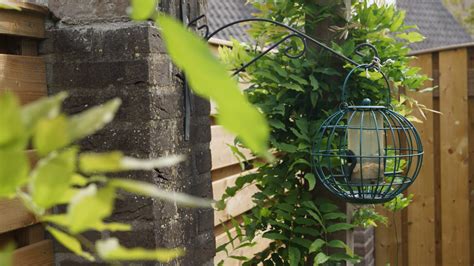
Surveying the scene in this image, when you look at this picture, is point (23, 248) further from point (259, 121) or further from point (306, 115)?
point (259, 121)

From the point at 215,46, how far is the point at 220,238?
71 cm

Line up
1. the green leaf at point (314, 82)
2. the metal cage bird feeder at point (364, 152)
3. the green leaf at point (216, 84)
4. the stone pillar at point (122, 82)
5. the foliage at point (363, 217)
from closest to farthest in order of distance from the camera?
the green leaf at point (216, 84) → the stone pillar at point (122, 82) → the metal cage bird feeder at point (364, 152) → the green leaf at point (314, 82) → the foliage at point (363, 217)

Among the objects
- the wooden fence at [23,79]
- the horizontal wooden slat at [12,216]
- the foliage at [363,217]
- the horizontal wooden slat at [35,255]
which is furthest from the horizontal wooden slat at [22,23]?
the foliage at [363,217]

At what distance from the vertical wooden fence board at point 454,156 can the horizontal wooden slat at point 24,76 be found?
9.88 feet

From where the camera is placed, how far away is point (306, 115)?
8.45 ft

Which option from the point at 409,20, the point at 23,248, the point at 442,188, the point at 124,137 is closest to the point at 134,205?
the point at 124,137

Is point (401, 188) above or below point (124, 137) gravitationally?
below

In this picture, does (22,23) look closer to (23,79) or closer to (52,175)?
(23,79)

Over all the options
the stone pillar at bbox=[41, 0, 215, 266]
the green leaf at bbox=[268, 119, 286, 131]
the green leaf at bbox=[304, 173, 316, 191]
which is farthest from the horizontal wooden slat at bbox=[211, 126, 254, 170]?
the stone pillar at bbox=[41, 0, 215, 266]

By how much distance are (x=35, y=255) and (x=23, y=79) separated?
38 cm

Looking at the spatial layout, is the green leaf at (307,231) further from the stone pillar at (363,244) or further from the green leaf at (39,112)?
the green leaf at (39,112)

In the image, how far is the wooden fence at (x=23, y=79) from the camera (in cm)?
153

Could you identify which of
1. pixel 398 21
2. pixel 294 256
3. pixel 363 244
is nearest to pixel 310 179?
pixel 294 256

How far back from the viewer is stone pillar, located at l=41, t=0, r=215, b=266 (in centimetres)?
168
